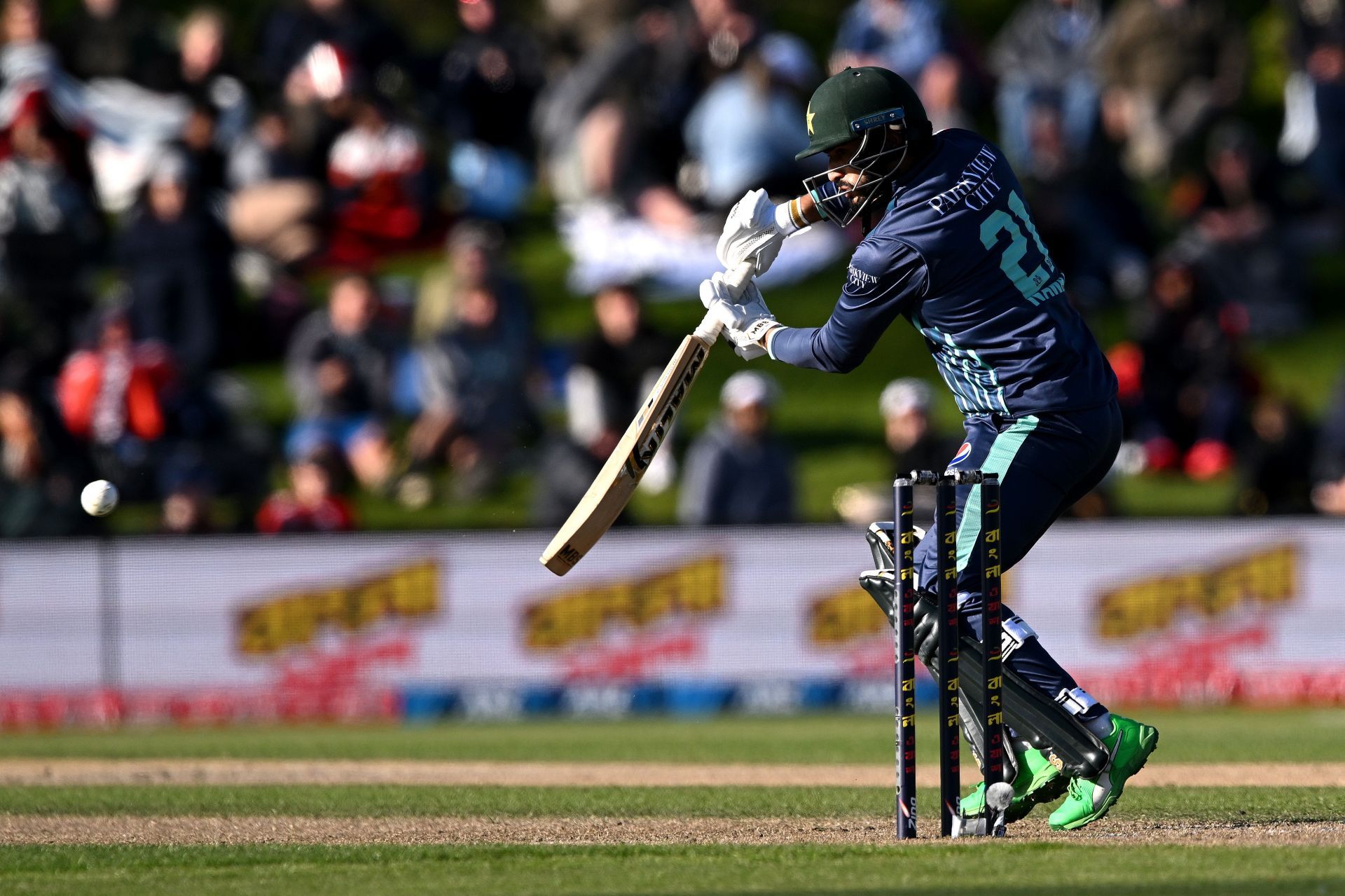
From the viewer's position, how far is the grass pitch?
16.6ft

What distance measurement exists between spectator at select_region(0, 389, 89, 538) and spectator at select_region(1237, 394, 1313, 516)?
8103mm

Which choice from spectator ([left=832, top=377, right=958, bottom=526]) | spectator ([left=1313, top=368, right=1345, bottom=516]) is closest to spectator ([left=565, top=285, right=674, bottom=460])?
spectator ([left=832, top=377, right=958, bottom=526])

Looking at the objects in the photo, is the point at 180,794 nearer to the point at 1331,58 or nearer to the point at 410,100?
the point at 410,100

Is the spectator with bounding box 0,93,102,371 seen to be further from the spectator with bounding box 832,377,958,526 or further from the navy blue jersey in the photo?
the navy blue jersey

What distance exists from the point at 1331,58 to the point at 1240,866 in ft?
45.6

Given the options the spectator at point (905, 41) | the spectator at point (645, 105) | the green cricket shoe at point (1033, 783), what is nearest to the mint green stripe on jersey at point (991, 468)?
the green cricket shoe at point (1033, 783)

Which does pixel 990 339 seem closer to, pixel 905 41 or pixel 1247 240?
pixel 1247 240

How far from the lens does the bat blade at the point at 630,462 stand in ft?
21.0

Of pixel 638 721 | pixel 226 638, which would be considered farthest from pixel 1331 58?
pixel 226 638

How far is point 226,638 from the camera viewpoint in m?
12.9

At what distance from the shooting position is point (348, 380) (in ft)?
48.6

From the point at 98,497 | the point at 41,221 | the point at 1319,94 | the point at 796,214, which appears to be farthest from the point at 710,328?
the point at 1319,94

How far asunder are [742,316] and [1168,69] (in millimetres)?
12937

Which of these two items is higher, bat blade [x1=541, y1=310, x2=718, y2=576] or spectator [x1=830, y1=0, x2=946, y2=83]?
spectator [x1=830, y1=0, x2=946, y2=83]
